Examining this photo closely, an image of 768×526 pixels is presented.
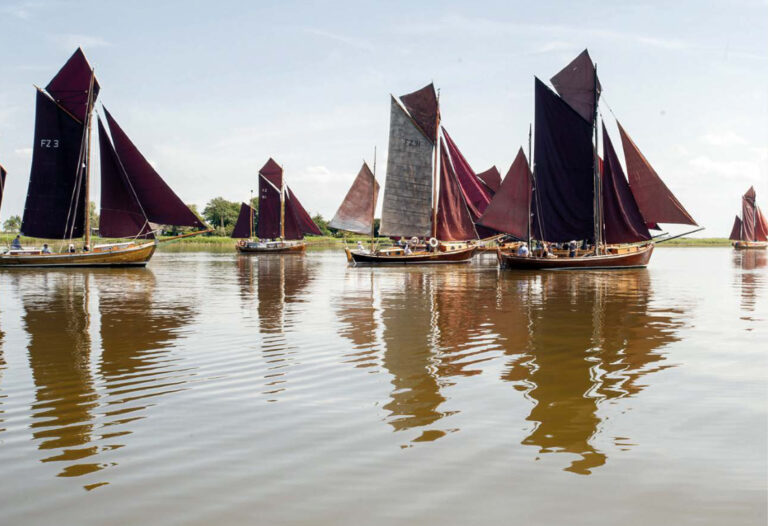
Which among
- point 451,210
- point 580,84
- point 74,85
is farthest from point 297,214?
point 580,84

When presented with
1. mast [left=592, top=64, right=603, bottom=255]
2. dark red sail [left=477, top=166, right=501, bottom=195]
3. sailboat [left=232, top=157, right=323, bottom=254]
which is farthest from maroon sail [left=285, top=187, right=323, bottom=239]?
mast [left=592, top=64, right=603, bottom=255]

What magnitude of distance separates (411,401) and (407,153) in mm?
46188

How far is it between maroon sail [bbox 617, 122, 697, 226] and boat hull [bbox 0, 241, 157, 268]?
31.6m

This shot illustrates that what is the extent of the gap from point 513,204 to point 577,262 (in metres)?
6.36

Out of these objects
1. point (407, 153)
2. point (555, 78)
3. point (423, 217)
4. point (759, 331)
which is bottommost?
point (759, 331)

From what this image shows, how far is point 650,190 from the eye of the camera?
42938 millimetres

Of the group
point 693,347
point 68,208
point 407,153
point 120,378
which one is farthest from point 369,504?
point 407,153

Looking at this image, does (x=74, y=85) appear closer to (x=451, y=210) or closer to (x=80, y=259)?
(x=80, y=259)

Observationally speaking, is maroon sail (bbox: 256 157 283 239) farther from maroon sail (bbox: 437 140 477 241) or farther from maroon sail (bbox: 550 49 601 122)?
maroon sail (bbox: 550 49 601 122)

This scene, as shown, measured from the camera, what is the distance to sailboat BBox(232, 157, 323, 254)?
287 ft

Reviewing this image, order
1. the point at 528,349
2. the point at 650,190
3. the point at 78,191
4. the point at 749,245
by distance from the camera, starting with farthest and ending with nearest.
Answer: the point at 749,245 < the point at 78,191 < the point at 650,190 < the point at 528,349

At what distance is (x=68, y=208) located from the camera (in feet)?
148

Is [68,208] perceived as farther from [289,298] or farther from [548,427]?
[548,427]

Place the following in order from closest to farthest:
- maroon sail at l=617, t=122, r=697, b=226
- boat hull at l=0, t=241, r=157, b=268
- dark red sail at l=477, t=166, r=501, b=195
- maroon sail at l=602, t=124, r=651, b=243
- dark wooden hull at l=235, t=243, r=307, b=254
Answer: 1. maroon sail at l=617, t=122, r=697, b=226
2. maroon sail at l=602, t=124, r=651, b=243
3. boat hull at l=0, t=241, r=157, b=268
4. dark red sail at l=477, t=166, r=501, b=195
5. dark wooden hull at l=235, t=243, r=307, b=254
